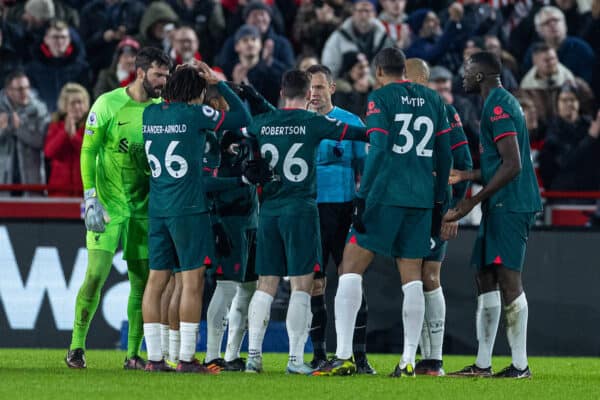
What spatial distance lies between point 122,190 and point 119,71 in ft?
19.4

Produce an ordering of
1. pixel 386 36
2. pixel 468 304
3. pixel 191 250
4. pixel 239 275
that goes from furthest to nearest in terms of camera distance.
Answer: pixel 386 36
pixel 468 304
pixel 239 275
pixel 191 250

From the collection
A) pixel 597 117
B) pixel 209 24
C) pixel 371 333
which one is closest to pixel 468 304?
pixel 371 333

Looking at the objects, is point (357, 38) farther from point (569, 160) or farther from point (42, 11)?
point (42, 11)

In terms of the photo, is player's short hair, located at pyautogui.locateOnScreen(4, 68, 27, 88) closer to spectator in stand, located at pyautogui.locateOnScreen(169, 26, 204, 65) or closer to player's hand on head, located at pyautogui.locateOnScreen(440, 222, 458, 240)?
spectator in stand, located at pyautogui.locateOnScreen(169, 26, 204, 65)

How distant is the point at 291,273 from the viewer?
10031 millimetres

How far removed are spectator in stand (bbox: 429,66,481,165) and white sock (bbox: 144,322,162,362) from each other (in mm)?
6211

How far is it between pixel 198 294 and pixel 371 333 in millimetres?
4635

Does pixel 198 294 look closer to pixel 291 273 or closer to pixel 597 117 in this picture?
pixel 291 273

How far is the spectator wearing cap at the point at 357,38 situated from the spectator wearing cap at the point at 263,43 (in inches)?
20.1

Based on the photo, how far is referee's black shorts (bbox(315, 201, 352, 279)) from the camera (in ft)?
35.1

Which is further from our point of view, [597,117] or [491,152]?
[597,117]

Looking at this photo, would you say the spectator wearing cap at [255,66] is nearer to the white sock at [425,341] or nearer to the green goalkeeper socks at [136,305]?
the green goalkeeper socks at [136,305]

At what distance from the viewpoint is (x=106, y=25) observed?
18141mm

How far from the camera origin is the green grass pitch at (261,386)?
27.8ft
